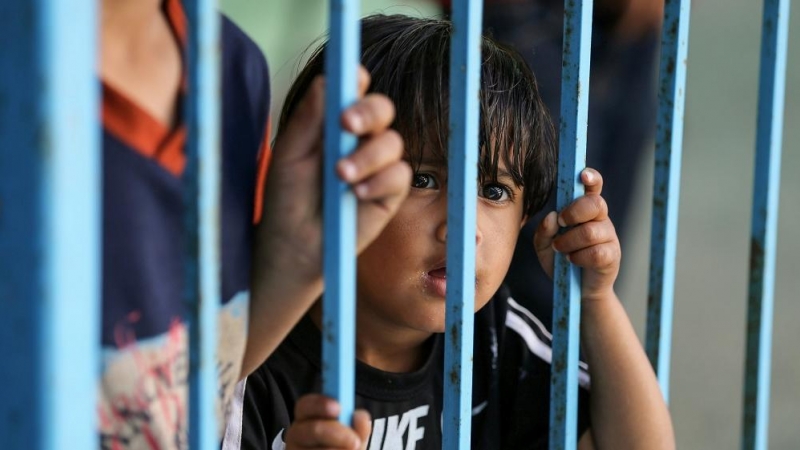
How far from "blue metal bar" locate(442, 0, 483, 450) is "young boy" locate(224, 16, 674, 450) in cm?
28

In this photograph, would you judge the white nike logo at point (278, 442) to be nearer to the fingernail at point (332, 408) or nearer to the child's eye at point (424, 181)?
the child's eye at point (424, 181)

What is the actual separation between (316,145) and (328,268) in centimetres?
15

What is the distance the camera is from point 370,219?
777 millimetres

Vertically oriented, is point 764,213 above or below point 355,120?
below

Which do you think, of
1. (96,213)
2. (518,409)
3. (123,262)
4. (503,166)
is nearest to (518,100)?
(503,166)

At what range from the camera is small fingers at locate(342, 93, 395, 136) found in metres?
0.67

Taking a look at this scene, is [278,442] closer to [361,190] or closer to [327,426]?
[327,426]

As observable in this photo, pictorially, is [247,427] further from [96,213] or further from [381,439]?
[96,213]

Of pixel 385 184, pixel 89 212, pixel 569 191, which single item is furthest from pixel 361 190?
pixel 569 191

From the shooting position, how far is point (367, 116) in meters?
0.68

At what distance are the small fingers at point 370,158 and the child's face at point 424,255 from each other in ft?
1.71

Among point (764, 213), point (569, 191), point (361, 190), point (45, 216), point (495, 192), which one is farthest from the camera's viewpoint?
point (495, 192)

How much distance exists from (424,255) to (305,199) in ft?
1.50

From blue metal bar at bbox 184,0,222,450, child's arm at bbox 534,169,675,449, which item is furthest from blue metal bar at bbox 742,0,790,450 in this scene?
blue metal bar at bbox 184,0,222,450
